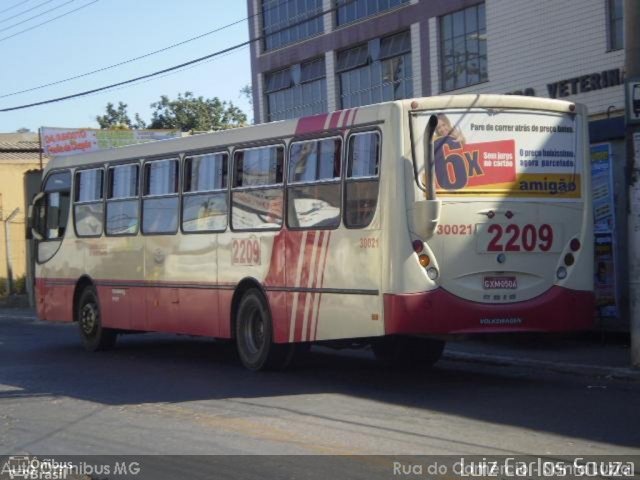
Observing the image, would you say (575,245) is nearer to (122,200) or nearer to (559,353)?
(559,353)

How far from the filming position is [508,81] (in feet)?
66.6

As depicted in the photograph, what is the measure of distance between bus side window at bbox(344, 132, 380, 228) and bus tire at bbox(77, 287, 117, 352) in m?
6.51

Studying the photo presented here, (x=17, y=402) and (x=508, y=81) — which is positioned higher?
(x=508, y=81)

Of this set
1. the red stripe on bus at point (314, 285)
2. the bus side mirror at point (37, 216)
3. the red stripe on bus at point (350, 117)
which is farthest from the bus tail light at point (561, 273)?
the bus side mirror at point (37, 216)

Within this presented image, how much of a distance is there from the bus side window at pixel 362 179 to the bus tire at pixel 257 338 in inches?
79.3

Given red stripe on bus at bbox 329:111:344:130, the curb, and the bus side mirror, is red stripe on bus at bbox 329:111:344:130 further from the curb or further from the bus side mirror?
the bus side mirror

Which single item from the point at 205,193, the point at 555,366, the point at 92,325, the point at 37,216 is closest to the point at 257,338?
the point at 205,193

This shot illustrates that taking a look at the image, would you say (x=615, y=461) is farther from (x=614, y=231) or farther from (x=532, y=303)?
(x=614, y=231)

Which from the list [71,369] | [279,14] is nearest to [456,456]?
[71,369]

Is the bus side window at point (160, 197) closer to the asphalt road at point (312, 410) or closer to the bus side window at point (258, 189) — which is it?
the bus side window at point (258, 189)

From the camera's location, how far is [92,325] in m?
17.0

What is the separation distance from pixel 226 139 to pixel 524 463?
24.3 feet

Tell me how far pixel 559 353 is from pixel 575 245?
2.83 meters

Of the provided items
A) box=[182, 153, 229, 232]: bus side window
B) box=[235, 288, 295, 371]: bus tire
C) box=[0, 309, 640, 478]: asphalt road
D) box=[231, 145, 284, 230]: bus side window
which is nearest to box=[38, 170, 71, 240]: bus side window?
box=[0, 309, 640, 478]: asphalt road
